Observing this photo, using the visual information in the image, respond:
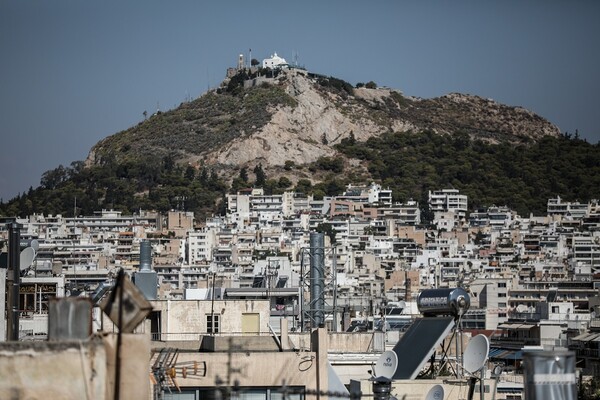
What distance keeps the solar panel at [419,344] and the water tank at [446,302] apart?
23 cm

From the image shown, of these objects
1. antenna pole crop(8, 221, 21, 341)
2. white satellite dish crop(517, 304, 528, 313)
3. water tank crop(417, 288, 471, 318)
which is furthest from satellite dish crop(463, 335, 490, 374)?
white satellite dish crop(517, 304, 528, 313)

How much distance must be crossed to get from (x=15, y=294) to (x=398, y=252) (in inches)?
5761

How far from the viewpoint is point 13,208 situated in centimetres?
18075

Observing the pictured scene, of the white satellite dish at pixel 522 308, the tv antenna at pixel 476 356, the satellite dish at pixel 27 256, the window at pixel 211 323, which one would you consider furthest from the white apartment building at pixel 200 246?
the tv antenna at pixel 476 356

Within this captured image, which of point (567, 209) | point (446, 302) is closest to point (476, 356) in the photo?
point (446, 302)

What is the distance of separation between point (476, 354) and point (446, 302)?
8.84 feet

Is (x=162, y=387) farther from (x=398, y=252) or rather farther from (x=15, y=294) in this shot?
(x=398, y=252)

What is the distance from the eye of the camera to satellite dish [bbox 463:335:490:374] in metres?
15.4

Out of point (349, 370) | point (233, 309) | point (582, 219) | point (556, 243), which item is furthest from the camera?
point (582, 219)

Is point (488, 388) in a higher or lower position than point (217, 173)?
lower

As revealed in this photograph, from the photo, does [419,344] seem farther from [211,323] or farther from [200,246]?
[200,246]

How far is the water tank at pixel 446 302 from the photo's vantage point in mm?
18250

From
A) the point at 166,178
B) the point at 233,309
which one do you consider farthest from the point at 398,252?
the point at 233,309

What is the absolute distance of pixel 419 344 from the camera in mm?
17703
